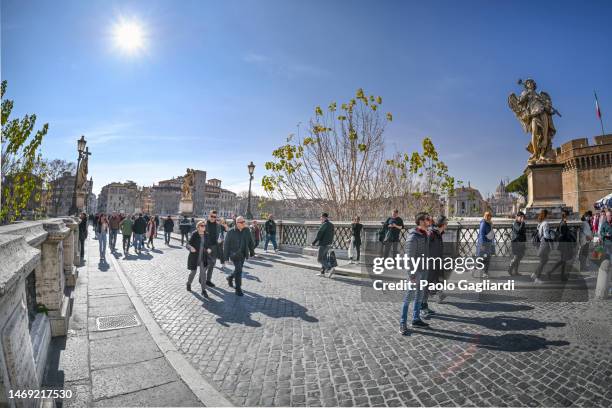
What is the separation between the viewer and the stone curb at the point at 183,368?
8.91 feet

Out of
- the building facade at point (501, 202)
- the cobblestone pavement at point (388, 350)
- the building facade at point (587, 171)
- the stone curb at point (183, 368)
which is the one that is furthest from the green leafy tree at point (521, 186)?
the stone curb at point (183, 368)

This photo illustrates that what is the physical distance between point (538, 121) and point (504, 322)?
9.11m

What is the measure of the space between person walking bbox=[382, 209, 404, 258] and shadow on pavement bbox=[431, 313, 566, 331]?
3.65 metres

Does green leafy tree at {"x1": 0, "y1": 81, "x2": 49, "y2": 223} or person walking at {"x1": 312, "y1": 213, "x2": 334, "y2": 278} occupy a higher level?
green leafy tree at {"x1": 0, "y1": 81, "x2": 49, "y2": 223}

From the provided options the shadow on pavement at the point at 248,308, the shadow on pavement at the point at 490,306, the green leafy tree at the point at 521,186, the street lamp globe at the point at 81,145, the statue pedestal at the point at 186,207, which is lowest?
the shadow on pavement at the point at 248,308

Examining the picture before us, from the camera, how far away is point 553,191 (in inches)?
386

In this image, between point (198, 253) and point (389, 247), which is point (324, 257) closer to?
point (389, 247)

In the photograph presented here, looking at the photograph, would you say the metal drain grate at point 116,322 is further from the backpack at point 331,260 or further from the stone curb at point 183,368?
the backpack at point 331,260

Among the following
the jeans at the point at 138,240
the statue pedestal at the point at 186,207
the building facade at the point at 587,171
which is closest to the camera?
the jeans at the point at 138,240

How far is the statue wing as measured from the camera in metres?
10.7

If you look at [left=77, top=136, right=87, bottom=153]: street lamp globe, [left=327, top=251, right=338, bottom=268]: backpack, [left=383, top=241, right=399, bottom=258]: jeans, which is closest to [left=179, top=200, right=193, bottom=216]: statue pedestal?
[left=77, top=136, right=87, bottom=153]: street lamp globe

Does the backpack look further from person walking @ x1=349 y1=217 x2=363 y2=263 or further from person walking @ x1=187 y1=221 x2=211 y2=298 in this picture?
person walking @ x1=187 y1=221 x2=211 y2=298

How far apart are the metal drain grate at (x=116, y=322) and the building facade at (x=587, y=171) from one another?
142 ft

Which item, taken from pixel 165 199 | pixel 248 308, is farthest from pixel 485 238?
pixel 165 199
